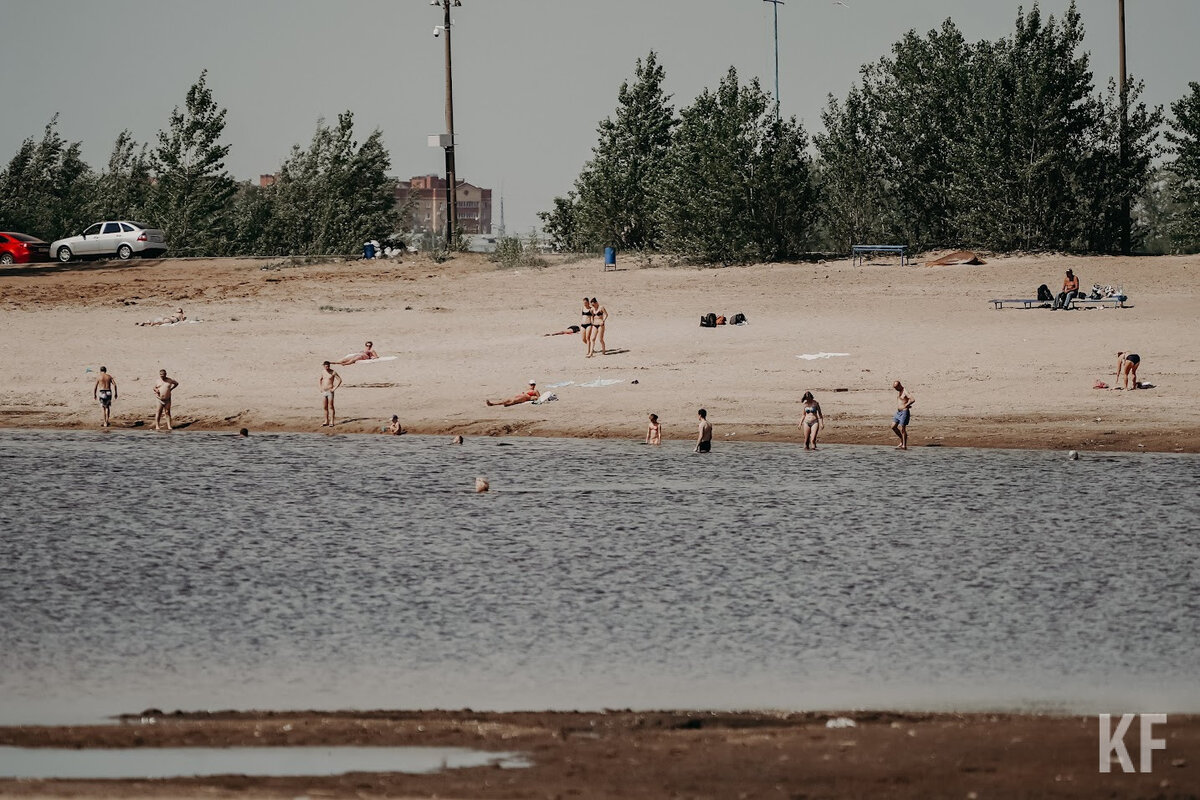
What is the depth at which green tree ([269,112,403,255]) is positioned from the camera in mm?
59688

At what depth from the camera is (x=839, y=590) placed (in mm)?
18156

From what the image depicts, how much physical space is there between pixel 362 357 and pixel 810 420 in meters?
13.6

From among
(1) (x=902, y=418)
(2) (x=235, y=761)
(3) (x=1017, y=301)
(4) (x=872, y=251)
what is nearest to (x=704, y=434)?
(1) (x=902, y=418)

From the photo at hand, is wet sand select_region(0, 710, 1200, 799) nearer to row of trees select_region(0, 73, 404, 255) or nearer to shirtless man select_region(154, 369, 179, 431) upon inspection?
shirtless man select_region(154, 369, 179, 431)

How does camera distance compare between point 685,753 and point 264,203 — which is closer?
point 685,753

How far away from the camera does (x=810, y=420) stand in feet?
91.9

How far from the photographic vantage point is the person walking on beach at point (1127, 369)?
30609 millimetres

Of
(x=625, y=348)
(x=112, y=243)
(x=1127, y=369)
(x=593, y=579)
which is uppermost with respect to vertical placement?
(x=112, y=243)

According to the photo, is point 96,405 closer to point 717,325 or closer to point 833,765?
point 717,325

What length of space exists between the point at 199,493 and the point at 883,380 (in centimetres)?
1486

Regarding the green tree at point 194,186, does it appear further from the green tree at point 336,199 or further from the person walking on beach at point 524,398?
the person walking on beach at point 524,398

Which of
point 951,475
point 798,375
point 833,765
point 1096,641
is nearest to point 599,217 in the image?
point 798,375

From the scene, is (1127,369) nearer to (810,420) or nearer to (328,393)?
(810,420)

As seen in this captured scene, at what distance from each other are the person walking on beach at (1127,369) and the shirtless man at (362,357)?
56.9ft
